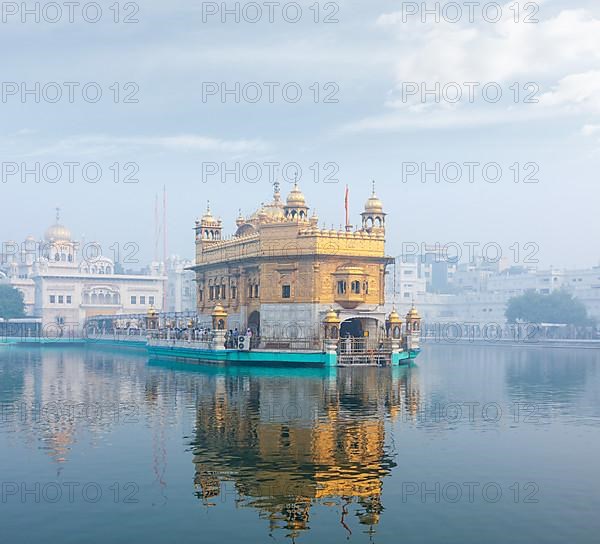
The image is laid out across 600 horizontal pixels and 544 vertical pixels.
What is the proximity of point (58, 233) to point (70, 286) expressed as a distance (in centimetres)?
1615

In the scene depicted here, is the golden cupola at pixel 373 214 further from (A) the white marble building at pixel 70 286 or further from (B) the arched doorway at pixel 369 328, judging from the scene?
(A) the white marble building at pixel 70 286

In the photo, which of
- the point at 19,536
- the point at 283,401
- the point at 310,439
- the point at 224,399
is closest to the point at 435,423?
the point at 310,439

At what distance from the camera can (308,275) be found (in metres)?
56.4

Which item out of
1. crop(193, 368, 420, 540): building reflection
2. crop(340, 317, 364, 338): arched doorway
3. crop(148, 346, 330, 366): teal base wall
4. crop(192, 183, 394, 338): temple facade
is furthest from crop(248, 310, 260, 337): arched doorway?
crop(193, 368, 420, 540): building reflection

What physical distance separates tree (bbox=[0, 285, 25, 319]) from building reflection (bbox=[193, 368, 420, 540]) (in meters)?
83.7

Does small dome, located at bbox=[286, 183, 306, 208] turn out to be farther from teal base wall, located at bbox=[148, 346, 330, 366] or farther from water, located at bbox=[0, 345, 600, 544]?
water, located at bbox=[0, 345, 600, 544]

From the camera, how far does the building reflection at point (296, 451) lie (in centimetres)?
1602

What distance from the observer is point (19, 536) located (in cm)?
1393

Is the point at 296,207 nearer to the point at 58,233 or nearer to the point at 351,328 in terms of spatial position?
the point at 351,328

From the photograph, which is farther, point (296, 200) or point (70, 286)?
point (70, 286)

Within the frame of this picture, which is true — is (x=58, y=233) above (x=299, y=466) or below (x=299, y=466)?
above

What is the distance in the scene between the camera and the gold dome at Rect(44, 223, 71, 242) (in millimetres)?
130363

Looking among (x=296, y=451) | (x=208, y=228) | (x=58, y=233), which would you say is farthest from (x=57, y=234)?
(x=296, y=451)

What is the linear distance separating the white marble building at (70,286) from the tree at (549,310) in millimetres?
57998
